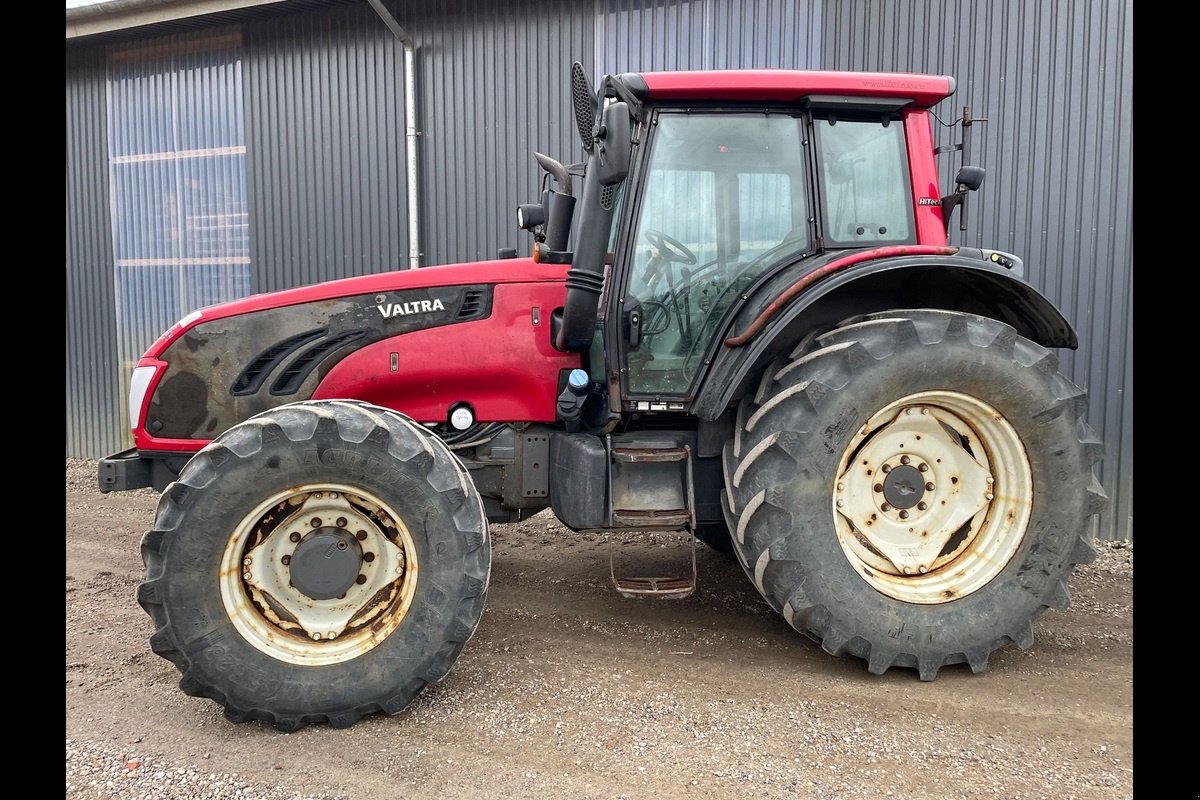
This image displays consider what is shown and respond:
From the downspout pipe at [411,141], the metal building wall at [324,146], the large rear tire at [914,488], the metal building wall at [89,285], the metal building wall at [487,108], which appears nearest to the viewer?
the large rear tire at [914,488]

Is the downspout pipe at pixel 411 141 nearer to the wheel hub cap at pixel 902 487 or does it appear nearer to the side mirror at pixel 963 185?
the side mirror at pixel 963 185

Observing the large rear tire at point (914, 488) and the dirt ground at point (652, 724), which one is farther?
the large rear tire at point (914, 488)

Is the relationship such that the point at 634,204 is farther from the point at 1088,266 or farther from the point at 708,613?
the point at 1088,266

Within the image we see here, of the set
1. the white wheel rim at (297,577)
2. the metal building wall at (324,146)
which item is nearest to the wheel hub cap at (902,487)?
the white wheel rim at (297,577)

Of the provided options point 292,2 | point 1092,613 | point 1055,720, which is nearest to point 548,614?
point 1055,720

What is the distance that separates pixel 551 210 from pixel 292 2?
457 centimetres

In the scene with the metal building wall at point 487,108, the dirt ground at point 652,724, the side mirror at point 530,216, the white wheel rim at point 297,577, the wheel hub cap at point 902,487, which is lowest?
the dirt ground at point 652,724

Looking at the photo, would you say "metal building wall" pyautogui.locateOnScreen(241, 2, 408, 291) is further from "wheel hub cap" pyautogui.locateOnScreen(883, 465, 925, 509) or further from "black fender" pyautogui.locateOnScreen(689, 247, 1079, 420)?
"wheel hub cap" pyautogui.locateOnScreen(883, 465, 925, 509)

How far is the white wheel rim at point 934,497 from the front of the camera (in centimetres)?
304

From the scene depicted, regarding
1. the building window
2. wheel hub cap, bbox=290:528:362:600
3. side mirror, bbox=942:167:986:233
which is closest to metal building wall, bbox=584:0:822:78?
side mirror, bbox=942:167:986:233

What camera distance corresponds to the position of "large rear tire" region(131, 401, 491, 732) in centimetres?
264

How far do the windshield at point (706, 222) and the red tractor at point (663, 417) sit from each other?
11mm

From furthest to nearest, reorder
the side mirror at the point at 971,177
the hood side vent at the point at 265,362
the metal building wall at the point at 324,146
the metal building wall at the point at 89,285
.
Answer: the metal building wall at the point at 89,285 → the metal building wall at the point at 324,146 → the hood side vent at the point at 265,362 → the side mirror at the point at 971,177

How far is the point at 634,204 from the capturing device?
3137mm
